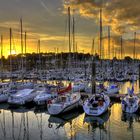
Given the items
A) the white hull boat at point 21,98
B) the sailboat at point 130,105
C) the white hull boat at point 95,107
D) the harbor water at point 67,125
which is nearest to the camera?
the harbor water at point 67,125

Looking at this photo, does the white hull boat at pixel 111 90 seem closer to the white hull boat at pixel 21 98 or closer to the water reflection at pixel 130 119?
the white hull boat at pixel 21 98

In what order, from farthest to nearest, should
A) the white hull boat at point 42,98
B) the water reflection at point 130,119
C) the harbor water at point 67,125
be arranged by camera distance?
the white hull boat at point 42,98
the water reflection at point 130,119
the harbor water at point 67,125

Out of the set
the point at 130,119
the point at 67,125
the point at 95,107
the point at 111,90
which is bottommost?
the point at 67,125

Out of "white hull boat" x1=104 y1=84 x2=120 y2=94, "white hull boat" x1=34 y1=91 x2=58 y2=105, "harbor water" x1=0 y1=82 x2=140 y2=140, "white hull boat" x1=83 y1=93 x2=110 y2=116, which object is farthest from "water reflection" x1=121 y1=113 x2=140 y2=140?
"white hull boat" x1=104 y1=84 x2=120 y2=94

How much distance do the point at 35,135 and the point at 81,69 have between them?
74402mm

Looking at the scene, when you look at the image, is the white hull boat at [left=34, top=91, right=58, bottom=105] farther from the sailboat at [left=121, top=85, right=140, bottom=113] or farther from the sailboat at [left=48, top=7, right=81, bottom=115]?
the sailboat at [left=121, top=85, right=140, bottom=113]

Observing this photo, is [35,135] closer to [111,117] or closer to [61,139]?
[61,139]

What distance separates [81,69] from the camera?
101 meters

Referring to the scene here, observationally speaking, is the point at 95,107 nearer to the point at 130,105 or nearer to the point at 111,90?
the point at 130,105

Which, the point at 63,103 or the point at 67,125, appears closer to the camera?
the point at 67,125

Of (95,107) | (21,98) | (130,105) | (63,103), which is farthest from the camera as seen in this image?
(21,98)

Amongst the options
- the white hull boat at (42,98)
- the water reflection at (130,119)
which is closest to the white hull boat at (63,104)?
the white hull boat at (42,98)

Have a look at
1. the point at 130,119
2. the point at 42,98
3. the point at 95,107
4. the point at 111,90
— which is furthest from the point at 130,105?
the point at 111,90

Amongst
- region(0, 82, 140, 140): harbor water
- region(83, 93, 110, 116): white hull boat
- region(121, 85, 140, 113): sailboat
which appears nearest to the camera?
region(0, 82, 140, 140): harbor water
